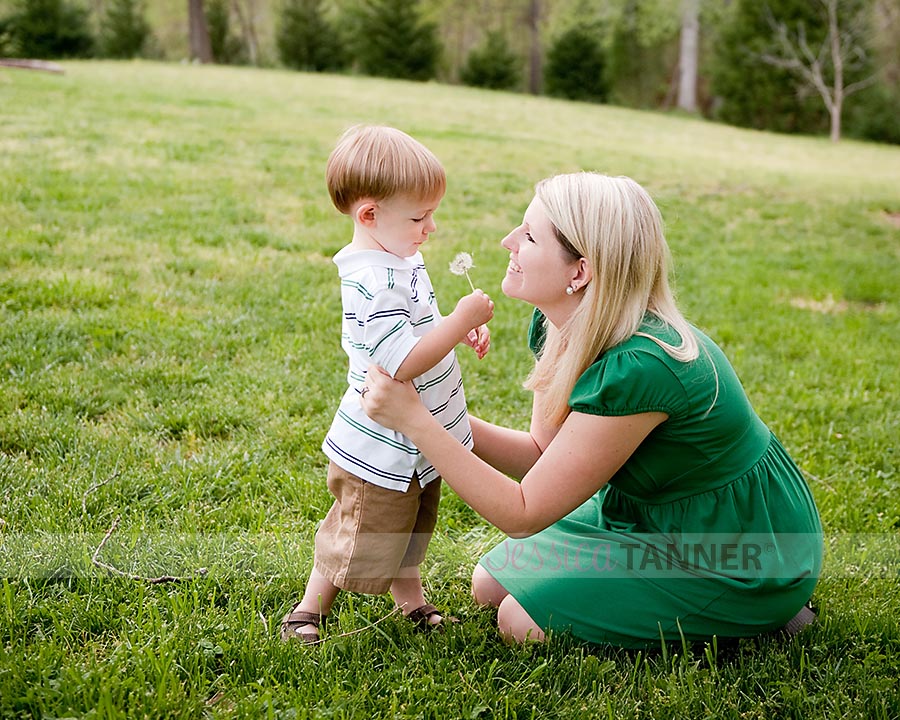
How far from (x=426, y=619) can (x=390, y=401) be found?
765 mm

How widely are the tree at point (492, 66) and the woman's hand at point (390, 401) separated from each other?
28.5 m

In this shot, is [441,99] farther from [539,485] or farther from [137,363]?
[539,485]

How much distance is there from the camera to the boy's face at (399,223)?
2.12m

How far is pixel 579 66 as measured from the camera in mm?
28891

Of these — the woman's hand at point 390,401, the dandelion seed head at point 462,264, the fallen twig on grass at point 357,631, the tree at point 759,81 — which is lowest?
the fallen twig on grass at point 357,631

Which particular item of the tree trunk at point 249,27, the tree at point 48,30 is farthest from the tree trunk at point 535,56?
the tree at point 48,30

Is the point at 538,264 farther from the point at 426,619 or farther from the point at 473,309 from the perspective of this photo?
the point at 426,619

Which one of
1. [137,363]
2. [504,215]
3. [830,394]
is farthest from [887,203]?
[137,363]

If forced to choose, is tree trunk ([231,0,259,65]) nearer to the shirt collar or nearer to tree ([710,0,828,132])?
tree ([710,0,828,132])

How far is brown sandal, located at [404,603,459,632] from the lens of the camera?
242 cm

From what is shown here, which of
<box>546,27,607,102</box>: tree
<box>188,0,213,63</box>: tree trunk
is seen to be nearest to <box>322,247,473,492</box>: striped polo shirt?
<box>188,0,213,63</box>: tree trunk

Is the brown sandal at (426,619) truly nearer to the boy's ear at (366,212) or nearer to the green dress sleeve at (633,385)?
the green dress sleeve at (633,385)

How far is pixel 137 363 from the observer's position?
399 centimetres

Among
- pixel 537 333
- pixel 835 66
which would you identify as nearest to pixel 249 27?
pixel 835 66
